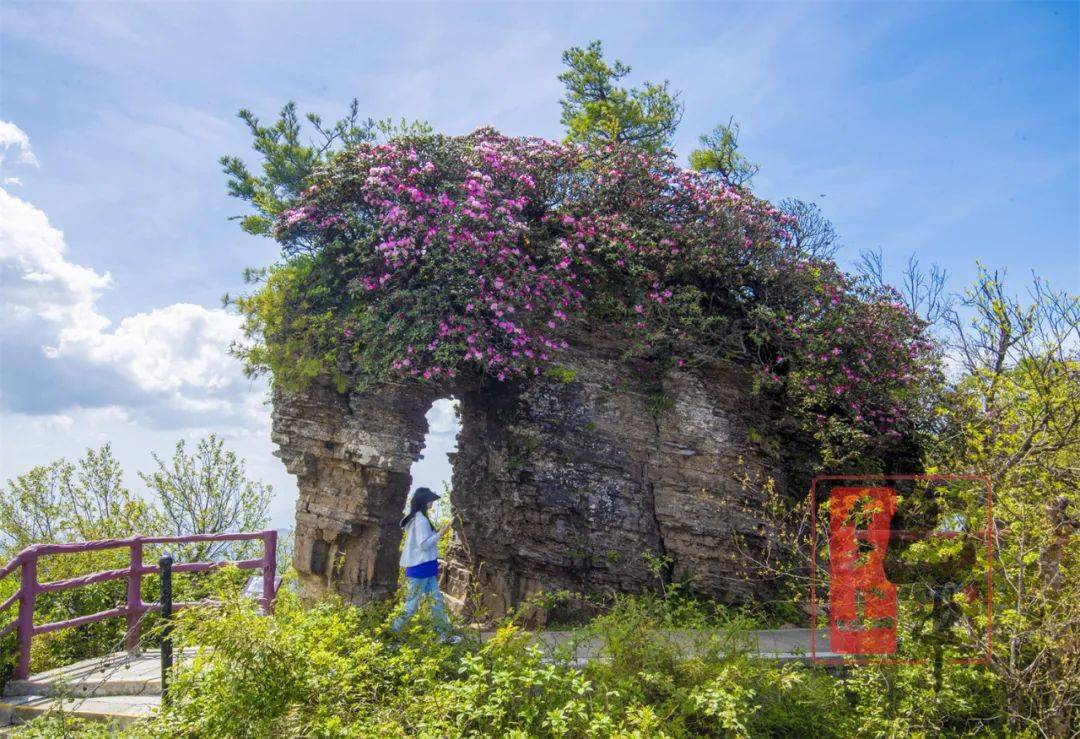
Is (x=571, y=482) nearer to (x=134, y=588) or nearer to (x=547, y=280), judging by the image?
(x=547, y=280)

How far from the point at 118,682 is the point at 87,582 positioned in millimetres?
1382

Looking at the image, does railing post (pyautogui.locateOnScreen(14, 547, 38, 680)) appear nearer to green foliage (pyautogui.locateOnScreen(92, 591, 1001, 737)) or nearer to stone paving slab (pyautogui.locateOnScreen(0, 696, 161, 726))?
stone paving slab (pyautogui.locateOnScreen(0, 696, 161, 726))

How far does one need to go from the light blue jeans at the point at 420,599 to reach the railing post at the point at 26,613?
4.34m

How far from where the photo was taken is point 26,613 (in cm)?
888

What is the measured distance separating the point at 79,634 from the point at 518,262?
26.9ft

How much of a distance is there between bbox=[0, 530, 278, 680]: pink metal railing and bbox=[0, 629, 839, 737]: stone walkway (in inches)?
12.2

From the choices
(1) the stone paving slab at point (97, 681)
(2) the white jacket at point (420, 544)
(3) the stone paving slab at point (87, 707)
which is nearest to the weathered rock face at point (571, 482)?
(2) the white jacket at point (420, 544)

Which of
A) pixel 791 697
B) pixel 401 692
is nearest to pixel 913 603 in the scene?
pixel 791 697

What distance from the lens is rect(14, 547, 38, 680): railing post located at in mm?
8797

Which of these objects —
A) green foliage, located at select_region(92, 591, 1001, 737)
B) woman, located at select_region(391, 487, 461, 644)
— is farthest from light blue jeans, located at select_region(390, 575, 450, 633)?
green foliage, located at select_region(92, 591, 1001, 737)

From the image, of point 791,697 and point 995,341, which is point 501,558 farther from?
point 995,341

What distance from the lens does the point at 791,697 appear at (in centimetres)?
758

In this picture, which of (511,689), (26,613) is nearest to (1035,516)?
(511,689)

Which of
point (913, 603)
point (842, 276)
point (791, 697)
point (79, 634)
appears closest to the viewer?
point (791, 697)
